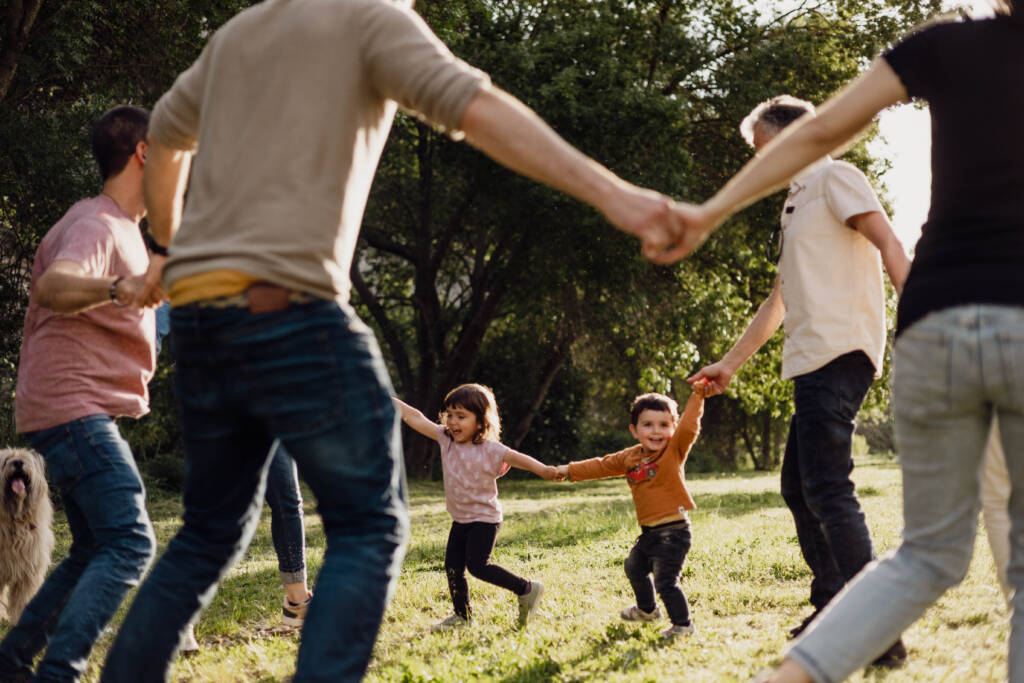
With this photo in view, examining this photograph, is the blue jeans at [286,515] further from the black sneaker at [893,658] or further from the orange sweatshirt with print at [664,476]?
the black sneaker at [893,658]

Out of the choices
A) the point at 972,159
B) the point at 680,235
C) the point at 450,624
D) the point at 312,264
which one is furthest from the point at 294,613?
the point at 972,159

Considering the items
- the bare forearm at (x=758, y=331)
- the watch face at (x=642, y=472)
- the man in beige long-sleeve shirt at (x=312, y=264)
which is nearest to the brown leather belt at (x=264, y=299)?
the man in beige long-sleeve shirt at (x=312, y=264)

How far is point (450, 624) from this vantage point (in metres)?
6.00

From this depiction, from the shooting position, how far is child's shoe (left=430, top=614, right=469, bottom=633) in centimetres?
589

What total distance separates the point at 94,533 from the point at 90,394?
19.8 inches

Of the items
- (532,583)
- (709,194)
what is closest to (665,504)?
(532,583)

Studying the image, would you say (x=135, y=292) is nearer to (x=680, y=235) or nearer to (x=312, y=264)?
(x=312, y=264)

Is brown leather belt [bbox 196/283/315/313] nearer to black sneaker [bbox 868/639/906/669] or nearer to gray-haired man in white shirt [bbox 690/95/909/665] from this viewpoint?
gray-haired man in white shirt [bbox 690/95/909/665]

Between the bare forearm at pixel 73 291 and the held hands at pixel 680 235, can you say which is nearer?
the held hands at pixel 680 235

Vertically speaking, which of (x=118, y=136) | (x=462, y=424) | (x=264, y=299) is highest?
(x=118, y=136)

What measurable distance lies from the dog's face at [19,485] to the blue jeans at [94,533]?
265 cm

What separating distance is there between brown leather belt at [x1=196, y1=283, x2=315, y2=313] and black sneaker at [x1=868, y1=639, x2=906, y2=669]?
2.96 metres

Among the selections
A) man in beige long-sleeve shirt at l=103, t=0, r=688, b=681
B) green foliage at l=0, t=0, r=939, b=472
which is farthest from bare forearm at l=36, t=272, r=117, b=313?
green foliage at l=0, t=0, r=939, b=472

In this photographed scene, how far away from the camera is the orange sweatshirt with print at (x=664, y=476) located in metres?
5.62
